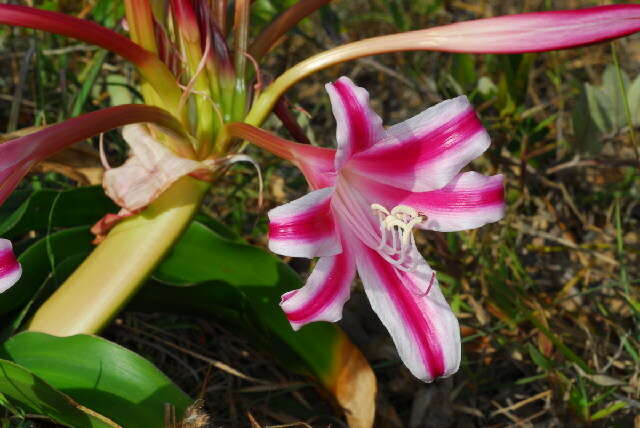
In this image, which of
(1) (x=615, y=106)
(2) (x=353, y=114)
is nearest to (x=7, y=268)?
(2) (x=353, y=114)

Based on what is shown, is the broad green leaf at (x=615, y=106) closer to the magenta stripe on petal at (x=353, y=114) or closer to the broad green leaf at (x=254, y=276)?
the broad green leaf at (x=254, y=276)

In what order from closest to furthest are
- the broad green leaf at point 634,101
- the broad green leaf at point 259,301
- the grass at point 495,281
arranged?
1. the broad green leaf at point 259,301
2. the grass at point 495,281
3. the broad green leaf at point 634,101

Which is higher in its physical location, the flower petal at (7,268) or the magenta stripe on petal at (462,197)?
the flower petal at (7,268)

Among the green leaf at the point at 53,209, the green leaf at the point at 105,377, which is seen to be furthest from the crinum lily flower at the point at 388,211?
the green leaf at the point at 53,209

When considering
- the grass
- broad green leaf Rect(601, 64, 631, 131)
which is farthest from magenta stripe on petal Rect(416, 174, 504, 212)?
broad green leaf Rect(601, 64, 631, 131)

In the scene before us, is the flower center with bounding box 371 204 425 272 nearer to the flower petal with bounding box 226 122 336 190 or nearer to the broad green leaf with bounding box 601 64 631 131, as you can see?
the flower petal with bounding box 226 122 336 190

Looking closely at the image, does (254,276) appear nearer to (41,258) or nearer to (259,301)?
(259,301)
